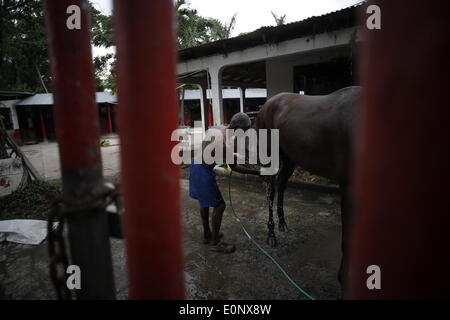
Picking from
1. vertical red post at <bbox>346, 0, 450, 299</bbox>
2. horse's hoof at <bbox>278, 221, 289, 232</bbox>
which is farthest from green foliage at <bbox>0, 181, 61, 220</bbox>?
vertical red post at <bbox>346, 0, 450, 299</bbox>

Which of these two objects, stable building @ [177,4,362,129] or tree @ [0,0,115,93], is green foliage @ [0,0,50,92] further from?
stable building @ [177,4,362,129]

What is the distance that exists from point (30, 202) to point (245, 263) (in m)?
4.67

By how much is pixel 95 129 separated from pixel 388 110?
1.03 meters

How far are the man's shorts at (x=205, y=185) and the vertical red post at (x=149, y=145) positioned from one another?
2312 millimetres

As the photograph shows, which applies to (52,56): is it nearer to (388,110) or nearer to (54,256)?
(54,256)

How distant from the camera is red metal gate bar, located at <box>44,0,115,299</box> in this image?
0.98 m

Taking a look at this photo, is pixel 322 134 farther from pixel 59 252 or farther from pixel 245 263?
pixel 59 252

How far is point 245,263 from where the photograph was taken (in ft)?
9.95

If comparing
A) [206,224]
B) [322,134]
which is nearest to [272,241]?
[206,224]

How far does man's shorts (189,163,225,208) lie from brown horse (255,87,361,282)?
2.80ft

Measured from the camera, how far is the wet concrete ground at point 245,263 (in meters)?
2.59

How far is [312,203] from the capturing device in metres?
4.81

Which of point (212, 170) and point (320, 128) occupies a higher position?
point (320, 128)

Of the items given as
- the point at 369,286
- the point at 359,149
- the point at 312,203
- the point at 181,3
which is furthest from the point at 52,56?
the point at 181,3
